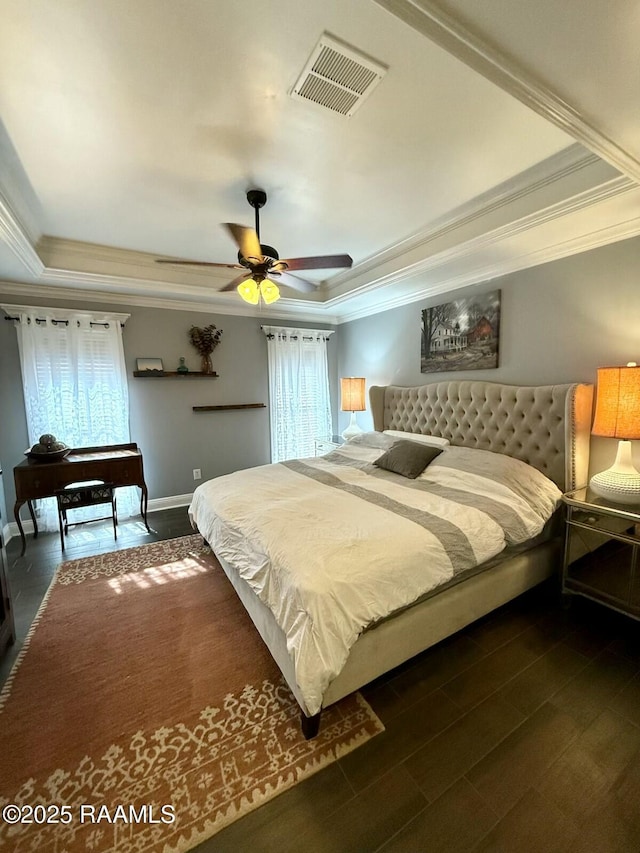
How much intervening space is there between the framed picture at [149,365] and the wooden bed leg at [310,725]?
3.52 m

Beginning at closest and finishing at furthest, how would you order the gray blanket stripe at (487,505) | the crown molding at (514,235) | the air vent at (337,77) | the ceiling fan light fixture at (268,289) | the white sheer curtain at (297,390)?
the air vent at (337,77)
the crown molding at (514,235)
the gray blanket stripe at (487,505)
the ceiling fan light fixture at (268,289)
the white sheer curtain at (297,390)

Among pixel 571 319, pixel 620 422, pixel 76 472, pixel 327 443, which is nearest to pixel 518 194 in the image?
pixel 571 319

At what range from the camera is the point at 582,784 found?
4.08 feet

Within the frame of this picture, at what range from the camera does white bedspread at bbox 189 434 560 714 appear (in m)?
1.35

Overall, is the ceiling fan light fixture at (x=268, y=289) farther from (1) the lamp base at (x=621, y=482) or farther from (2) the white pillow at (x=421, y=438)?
(1) the lamp base at (x=621, y=482)

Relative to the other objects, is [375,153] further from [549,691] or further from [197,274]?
[549,691]

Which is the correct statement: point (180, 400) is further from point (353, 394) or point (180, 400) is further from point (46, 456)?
point (353, 394)

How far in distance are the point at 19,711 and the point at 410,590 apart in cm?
188

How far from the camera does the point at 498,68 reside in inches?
44.6

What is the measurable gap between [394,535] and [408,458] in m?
1.28

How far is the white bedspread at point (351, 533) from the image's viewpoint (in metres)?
1.35

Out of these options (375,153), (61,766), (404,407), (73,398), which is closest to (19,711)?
(61,766)

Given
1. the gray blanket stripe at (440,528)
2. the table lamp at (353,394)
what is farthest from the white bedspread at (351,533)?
the table lamp at (353,394)

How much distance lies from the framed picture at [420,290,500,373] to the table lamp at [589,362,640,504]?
104 cm
